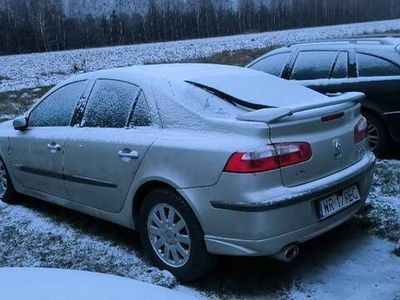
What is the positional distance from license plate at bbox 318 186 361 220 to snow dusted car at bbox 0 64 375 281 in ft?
0.04

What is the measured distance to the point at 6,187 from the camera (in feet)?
20.1

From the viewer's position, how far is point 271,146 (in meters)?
3.63

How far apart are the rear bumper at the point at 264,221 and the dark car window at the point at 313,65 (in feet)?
12.4

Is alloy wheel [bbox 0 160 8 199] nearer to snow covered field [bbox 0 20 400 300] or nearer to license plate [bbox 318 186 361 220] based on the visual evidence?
snow covered field [bbox 0 20 400 300]

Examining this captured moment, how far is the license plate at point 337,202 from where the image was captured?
A: 3861 millimetres

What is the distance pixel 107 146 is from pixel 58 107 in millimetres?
1074

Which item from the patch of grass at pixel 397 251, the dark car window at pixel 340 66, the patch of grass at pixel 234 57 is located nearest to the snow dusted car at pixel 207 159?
the patch of grass at pixel 397 251

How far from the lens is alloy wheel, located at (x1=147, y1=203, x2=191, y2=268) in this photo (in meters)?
4.00

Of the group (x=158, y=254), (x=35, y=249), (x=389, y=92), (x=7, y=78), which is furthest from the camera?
(x=7, y=78)

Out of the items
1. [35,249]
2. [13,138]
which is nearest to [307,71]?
[13,138]

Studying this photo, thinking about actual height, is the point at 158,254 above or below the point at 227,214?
below

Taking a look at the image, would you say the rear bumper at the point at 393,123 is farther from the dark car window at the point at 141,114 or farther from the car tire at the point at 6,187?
the car tire at the point at 6,187

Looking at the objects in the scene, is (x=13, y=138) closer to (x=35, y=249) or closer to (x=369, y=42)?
(x=35, y=249)

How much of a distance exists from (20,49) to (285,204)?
147 ft
